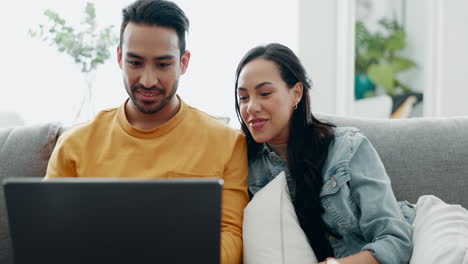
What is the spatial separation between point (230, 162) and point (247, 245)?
29 centimetres

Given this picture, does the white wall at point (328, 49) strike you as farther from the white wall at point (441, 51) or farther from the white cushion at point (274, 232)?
the white cushion at point (274, 232)

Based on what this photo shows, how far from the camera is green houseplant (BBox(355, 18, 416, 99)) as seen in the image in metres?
3.12

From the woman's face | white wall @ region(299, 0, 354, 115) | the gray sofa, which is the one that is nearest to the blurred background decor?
white wall @ region(299, 0, 354, 115)

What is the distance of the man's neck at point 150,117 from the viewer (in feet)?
4.88

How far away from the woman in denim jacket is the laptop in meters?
0.64

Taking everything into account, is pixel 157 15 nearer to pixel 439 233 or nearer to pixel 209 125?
pixel 209 125

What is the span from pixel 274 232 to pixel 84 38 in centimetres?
186

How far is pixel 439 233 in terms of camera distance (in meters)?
1.18

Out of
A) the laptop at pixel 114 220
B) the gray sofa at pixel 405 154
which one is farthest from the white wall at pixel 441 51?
the laptop at pixel 114 220

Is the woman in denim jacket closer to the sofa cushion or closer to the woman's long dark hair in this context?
the woman's long dark hair

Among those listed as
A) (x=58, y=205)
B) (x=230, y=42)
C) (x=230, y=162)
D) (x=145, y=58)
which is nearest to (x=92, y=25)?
(x=230, y=42)

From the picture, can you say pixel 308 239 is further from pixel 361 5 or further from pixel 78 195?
pixel 361 5

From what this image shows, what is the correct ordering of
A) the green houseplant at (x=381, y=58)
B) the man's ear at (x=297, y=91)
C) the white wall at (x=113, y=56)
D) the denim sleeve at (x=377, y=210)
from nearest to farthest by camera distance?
1. the denim sleeve at (x=377, y=210)
2. the man's ear at (x=297, y=91)
3. the white wall at (x=113, y=56)
4. the green houseplant at (x=381, y=58)

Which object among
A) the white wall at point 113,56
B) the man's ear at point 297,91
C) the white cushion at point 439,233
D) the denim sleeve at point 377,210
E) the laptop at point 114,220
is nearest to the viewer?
the laptop at point 114,220
